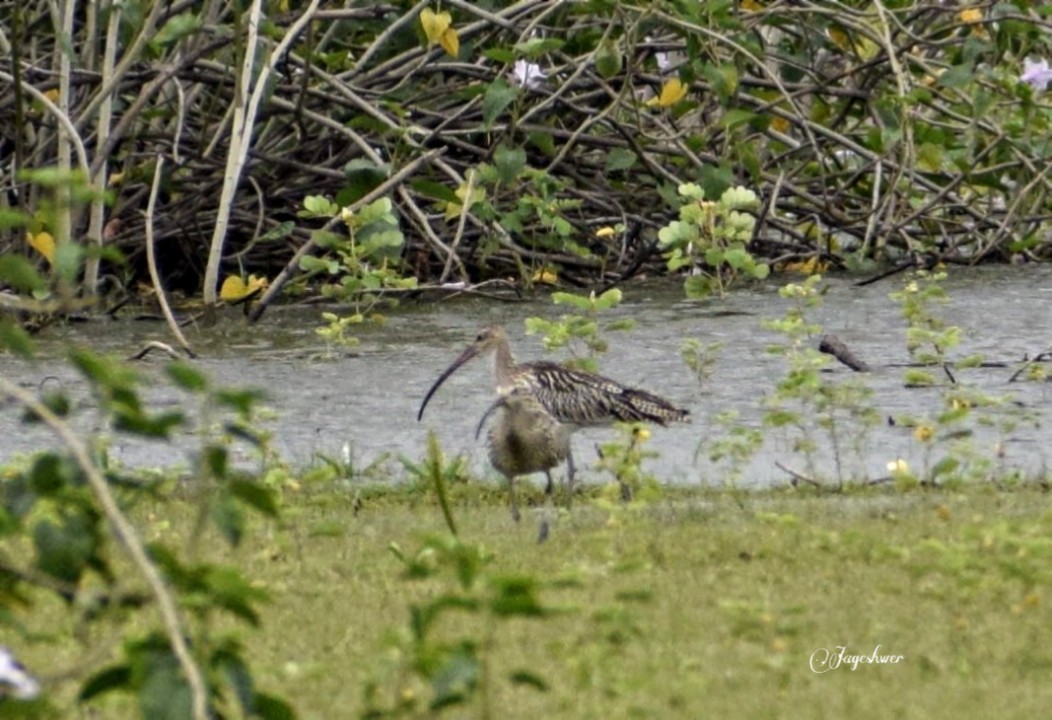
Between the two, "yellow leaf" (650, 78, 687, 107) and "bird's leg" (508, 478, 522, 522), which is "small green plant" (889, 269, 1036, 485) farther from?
"yellow leaf" (650, 78, 687, 107)

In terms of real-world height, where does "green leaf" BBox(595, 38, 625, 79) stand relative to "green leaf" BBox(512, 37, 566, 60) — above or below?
below

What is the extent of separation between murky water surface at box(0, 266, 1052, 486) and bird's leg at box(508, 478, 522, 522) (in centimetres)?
24

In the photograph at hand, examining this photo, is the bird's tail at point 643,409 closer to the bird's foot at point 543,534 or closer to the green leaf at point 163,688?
the bird's foot at point 543,534

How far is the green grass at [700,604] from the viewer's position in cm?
400

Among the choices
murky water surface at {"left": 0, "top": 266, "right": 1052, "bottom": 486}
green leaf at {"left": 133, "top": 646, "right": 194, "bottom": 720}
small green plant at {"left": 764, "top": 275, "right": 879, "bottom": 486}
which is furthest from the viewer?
murky water surface at {"left": 0, "top": 266, "right": 1052, "bottom": 486}

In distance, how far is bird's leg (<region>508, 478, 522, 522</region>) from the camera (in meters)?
5.95

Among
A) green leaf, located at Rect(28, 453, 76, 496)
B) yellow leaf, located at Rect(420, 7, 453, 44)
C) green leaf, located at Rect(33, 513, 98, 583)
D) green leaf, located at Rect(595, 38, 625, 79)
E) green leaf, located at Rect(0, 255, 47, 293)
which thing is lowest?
green leaf, located at Rect(33, 513, 98, 583)

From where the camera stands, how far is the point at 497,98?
861cm

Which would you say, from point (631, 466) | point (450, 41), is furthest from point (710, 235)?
point (631, 466)

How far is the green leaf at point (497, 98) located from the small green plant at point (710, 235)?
0.75 metres

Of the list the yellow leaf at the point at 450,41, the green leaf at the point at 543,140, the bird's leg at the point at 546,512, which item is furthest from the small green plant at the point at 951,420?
the yellow leaf at the point at 450,41

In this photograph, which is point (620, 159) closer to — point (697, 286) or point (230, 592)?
point (697, 286)

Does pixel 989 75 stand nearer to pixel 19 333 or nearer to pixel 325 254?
pixel 325 254
